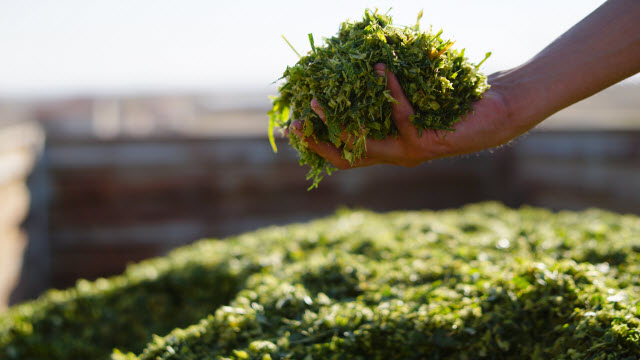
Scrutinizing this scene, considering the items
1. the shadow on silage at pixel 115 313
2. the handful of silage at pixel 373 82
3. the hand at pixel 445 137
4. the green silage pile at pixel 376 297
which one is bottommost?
the shadow on silage at pixel 115 313

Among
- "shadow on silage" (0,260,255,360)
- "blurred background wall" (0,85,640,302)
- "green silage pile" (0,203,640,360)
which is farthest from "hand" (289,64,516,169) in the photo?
"blurred background wall" (0,85,640,302)

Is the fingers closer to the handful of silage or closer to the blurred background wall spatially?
the handful of silage

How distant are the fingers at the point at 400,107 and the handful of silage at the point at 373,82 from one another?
0.03 metres

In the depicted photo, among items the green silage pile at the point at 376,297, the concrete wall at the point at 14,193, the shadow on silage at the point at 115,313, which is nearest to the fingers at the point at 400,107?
the green silage pile at the point at 376,297

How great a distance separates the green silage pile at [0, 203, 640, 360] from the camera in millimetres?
2490

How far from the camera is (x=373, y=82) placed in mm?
2184

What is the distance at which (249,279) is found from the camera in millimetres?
3773

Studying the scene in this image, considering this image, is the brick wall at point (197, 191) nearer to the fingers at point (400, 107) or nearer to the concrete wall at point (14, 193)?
the concrete wall at point (14, 193)

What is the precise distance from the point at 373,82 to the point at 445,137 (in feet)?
1.60

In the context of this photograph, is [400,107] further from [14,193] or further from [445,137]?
[14,193]

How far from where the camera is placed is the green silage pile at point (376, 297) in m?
2.49

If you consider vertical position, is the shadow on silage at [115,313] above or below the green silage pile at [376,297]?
below

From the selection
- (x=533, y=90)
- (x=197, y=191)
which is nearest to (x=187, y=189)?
(x=197, y=191)

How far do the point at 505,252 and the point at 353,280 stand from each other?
132 centimetres
